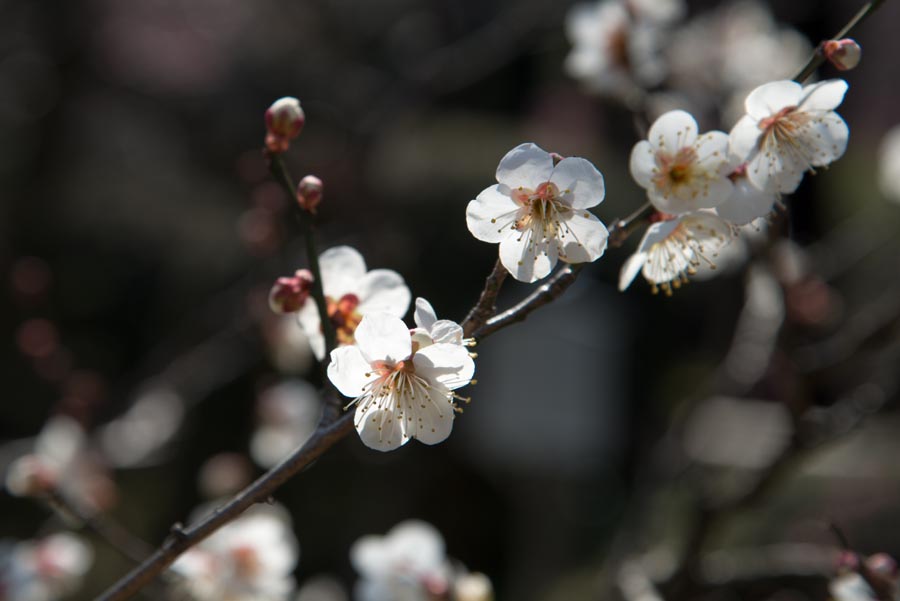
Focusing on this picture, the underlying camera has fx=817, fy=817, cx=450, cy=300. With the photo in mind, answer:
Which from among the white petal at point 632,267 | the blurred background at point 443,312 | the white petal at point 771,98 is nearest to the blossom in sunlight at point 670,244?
the white petal at point 632,267

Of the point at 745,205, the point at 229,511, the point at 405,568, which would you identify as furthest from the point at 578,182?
the point at 405,568

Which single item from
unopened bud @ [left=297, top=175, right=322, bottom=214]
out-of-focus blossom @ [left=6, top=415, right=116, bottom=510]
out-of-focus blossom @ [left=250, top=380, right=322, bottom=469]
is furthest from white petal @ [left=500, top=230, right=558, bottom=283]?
out-of-focus blossom @ [left=250, top=380, right=322, bottom=469]

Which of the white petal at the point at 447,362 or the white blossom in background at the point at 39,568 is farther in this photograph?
the white blossom in background at the point at 39,568

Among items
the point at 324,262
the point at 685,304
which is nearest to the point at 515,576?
the point at 685,304

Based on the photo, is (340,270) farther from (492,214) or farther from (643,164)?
(643,164)

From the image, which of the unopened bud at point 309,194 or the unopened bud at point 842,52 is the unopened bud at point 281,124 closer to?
the unopened bud at point 309,194

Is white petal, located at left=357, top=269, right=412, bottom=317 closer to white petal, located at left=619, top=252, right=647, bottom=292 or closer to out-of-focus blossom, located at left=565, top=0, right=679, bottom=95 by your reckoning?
white petal, located at left=619, top=252, right=647, bottom=292
